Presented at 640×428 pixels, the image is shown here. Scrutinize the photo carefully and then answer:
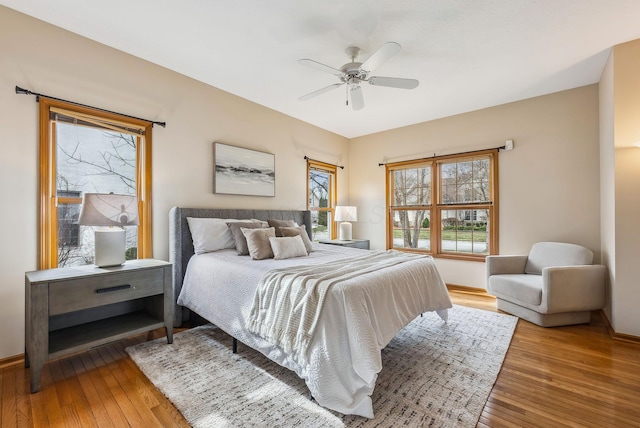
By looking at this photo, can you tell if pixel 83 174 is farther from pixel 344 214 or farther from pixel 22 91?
pixel 344 214

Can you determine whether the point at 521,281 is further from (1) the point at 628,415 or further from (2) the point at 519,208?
(1) the point at 628,415

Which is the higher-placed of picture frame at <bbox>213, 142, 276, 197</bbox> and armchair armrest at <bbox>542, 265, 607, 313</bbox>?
picture frame at <bbox>213, 142, 276, 197</bbox>

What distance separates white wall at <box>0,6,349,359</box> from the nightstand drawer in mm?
614

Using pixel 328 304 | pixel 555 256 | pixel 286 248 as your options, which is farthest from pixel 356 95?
pixel 555 256

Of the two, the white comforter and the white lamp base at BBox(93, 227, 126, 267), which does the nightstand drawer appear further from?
the white comforter

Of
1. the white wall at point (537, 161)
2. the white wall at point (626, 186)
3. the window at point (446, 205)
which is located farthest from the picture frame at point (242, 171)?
the white wall at point (626, 186)

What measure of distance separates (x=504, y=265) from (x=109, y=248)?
4.42m

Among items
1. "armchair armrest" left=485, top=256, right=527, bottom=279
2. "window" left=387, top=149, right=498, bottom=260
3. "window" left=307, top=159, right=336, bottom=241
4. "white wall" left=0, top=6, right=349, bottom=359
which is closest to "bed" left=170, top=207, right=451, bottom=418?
"white wall" left=0, top=6, right=349, bottom=359

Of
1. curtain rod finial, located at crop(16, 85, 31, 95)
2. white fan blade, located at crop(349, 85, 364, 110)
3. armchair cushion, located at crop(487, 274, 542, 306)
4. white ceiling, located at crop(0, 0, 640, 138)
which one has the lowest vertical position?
armchair cushion, located at crop(487, 274, 542, 306)

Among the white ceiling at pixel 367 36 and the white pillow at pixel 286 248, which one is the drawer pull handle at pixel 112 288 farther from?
the white ceiling at pixel 367 36

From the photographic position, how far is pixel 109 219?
2285 millimetres

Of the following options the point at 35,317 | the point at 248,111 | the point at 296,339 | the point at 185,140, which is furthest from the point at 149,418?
the point at 248,111

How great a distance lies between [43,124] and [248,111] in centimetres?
219

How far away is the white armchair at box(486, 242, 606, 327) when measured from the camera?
291 centimetres
